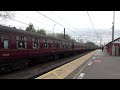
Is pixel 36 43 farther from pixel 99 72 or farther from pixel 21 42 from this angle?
pixel 99 72

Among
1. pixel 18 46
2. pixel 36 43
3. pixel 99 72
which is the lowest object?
pixel 99 72

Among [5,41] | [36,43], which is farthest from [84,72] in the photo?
[36,43]

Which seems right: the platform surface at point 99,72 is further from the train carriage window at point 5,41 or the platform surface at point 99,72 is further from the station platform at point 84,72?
the train carriage window at point 5,41

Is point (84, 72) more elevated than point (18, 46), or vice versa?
point (18, 46)

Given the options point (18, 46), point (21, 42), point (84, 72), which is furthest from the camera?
point (21, 42)

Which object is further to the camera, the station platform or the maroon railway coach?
the maroon railway coach

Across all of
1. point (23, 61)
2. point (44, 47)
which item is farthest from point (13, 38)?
point (44, 47)

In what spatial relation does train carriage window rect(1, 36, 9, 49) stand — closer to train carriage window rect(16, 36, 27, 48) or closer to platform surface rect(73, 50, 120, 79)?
train carriage window rect(16, 36, 27, 48)

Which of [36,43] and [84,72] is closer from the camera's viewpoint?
[84,72]

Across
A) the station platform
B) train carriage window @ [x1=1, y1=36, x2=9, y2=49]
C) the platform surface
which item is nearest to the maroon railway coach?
train carriage window @ [x1=1, y1=36, x2=9, y2=49]

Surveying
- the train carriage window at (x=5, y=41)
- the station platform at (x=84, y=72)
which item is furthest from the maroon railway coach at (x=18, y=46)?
the station platform at (x=84, y=72)

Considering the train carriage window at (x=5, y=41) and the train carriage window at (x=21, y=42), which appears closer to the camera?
the train carriage window at (x=5, y=41)

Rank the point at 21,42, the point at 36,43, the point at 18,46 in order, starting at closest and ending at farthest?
the point at 18,46 → the point at 21,42 → the point at 36,43
